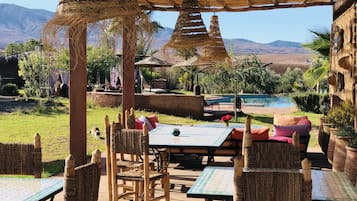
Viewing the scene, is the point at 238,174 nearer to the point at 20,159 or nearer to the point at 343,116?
the point at 20,159

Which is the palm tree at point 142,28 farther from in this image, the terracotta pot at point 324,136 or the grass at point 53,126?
the terracotta pot at point 324,136

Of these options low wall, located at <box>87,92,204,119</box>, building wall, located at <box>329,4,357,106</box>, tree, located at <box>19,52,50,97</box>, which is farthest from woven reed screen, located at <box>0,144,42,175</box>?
tree, located at <box>19,52,50,97</box>

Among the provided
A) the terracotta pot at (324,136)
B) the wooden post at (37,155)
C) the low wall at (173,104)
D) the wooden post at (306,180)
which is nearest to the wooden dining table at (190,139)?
the terracotta pot at (324,136)

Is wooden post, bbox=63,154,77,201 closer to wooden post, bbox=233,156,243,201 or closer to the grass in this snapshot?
wooden post, bbox=233,156,243,201

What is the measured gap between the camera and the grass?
864cm

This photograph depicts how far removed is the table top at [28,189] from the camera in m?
2.76

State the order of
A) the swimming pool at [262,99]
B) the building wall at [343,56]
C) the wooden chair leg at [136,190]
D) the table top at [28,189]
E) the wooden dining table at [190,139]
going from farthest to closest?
1. the swimming pool at [262,99]
2. the building wall at [343,56]
3. the wooden dining table at [190,139]
4. the wooden chair leg at [136,190]
5. the table top at [28,189]

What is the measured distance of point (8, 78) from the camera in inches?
1124

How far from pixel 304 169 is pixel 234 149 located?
4.75 meters

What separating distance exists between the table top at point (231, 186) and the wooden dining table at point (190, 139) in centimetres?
180

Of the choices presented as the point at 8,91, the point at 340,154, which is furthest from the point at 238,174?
the point at 8,91

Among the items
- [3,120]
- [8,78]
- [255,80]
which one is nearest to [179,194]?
[3,120]

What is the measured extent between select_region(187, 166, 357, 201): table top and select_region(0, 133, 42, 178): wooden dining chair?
104 centimetres

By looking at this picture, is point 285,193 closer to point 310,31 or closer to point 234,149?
point 234,149
